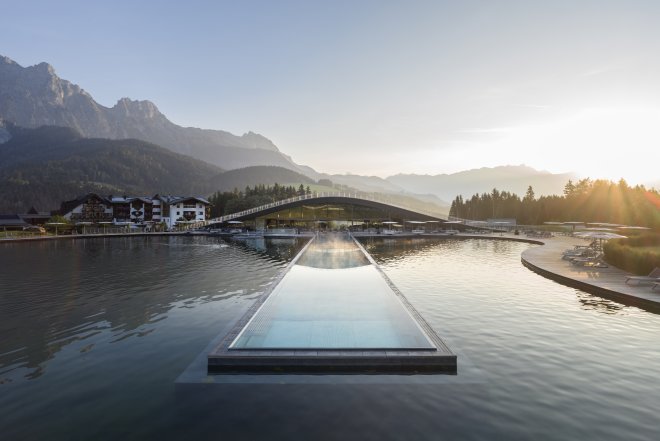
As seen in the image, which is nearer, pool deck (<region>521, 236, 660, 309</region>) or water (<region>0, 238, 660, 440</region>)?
water (<region>0, 238, 660, 440</region>)

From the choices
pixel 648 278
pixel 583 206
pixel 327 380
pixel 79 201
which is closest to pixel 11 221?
pixel 79 201

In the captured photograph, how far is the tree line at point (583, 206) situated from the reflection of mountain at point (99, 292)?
160 ft

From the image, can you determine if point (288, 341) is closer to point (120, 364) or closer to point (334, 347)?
point (334, 347)

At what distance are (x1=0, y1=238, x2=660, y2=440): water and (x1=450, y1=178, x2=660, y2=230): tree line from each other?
43275 mm

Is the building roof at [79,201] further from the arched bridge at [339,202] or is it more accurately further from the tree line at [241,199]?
the arched bridge at [339,202]

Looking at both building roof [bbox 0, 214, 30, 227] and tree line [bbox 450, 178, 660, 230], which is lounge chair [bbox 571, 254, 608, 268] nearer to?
tree line [bbox 450, 178, 660, 230]

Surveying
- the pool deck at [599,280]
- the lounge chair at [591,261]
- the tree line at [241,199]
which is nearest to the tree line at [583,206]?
the lounge chair at [591,261]

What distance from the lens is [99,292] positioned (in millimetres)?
19000

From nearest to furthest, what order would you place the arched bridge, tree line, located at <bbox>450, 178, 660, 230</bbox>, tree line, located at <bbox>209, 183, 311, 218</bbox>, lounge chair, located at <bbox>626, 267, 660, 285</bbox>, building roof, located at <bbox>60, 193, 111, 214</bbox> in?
1. lounge chair, located at <bbox>626, 267, 660, 285</bbox>
2. tree line, located at <bbox>450, 178, 660, 230</bbox>
3. the arched bridge
4. building roof, located at <bbox>60, 193, 111, 214</bbox>
5. tree line, located at <bbox>209, 183, 311, 218</bbox>

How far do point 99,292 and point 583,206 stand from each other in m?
87.4

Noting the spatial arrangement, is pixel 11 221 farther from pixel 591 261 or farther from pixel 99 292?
pixel 591 261

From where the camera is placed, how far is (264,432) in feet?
22.1

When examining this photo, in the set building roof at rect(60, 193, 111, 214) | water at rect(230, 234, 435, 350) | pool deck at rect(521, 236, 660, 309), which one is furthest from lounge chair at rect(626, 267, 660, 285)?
building roof at rect(60, 193, 111, 214)

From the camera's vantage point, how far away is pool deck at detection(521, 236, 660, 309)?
50.6ft
